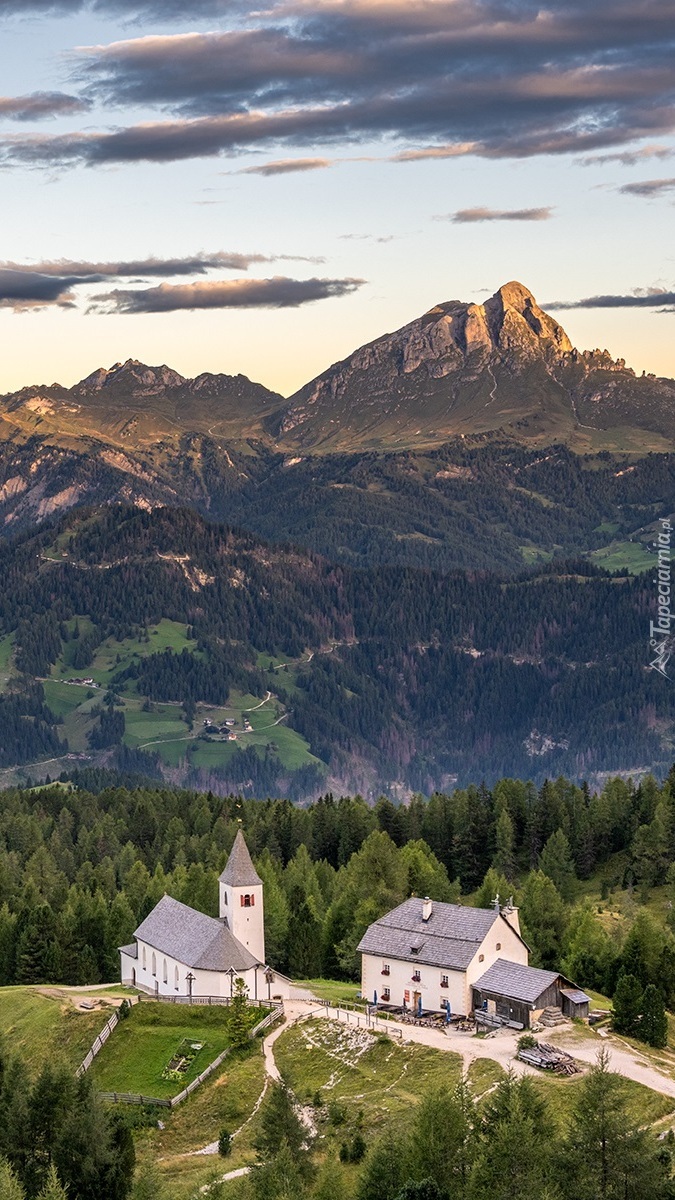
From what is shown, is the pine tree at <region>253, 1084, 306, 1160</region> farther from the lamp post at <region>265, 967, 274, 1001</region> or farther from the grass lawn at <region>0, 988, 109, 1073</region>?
the lamp post at <region>265, 967, 274, 1001</region>

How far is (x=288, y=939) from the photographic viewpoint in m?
154

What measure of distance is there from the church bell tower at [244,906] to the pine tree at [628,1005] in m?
31.4

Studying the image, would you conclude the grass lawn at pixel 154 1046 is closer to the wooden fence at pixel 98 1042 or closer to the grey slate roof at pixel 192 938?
the wooden fence at pixel 98 1042

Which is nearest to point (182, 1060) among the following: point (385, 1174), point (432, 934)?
point (432, 934)

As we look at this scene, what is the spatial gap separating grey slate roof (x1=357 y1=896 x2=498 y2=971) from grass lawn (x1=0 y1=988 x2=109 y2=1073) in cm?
2074

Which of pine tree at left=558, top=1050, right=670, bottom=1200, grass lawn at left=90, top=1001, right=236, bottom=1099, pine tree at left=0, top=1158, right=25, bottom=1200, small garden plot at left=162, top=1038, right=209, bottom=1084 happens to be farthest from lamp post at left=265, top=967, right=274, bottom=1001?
pine tree at left=558, top=1050, right=670, bottom=1200

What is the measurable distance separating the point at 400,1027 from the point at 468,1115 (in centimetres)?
3014

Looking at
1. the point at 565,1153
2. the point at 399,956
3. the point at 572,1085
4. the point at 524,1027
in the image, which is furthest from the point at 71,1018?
the point at 565,1153

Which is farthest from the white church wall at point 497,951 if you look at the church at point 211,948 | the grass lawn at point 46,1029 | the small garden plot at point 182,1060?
the grass lawn at point 46,1029

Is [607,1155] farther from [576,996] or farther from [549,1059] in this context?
[576,996]

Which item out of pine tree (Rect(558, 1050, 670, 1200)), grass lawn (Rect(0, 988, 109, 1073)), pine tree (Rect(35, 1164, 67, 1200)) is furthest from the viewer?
grass lawn (Rect(0, 988, 109, 1073))

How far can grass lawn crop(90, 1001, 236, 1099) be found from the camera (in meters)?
121

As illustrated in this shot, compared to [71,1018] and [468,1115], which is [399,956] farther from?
[468,1115]

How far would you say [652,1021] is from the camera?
121 meters
